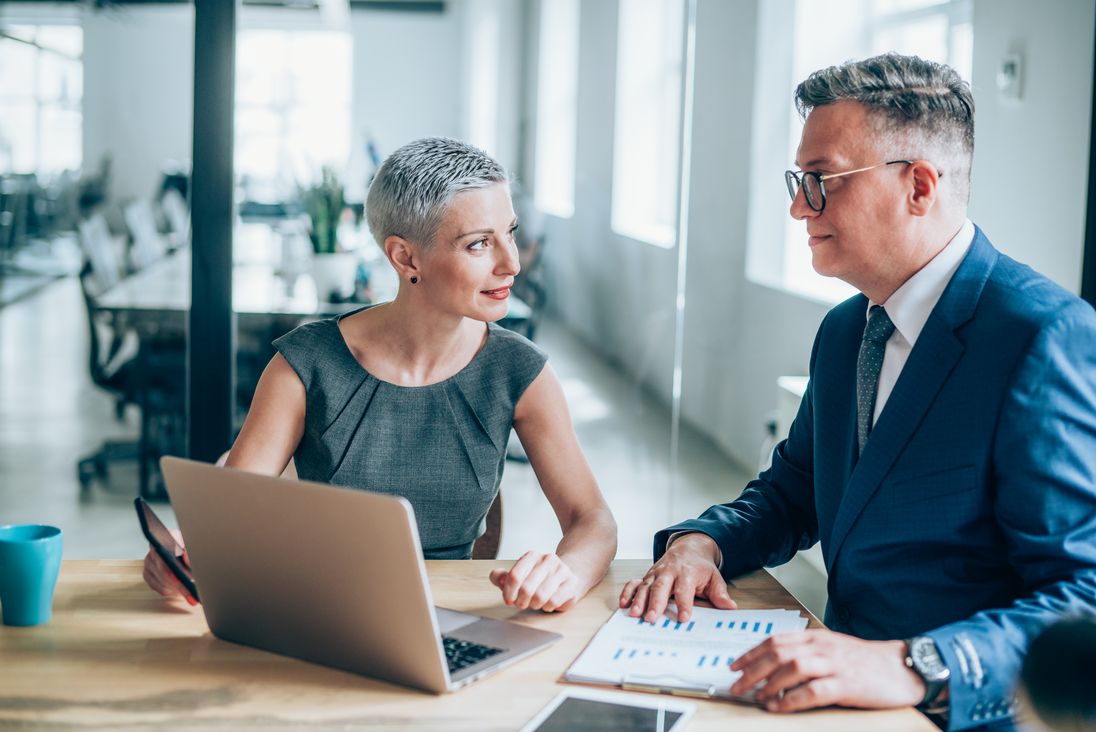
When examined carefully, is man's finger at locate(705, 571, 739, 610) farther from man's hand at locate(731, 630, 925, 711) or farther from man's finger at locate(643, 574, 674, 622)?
man's hand at locate(731, 630, 925, 711)

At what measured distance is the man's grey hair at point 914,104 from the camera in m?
1.55

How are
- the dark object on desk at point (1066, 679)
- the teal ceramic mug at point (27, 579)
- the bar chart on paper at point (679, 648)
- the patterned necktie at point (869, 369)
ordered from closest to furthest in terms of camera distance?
Result: the dark object on desk at point (1066, 679) → the bar chart on paper at point (679, 648) → the teal ceramic mug at point (27, 579) → the patterned necktie at point (869, 369)

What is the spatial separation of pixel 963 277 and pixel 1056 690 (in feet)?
3.91

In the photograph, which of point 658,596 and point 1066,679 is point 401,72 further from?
point 1066,679

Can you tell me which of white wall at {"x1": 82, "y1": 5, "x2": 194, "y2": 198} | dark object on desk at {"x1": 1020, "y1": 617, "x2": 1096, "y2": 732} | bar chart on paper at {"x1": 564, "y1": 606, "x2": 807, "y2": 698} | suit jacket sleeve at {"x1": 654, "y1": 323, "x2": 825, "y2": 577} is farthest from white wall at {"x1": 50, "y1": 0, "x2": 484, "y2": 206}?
dark object on desk at {"x1": 1020, "y1": 617, "x2": 1096, "y2": 732}

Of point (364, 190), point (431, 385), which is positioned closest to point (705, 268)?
point (364, 190)

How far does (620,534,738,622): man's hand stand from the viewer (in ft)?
4.80

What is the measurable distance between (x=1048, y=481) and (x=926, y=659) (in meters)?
0.29

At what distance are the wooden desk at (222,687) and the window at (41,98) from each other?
8.95ft

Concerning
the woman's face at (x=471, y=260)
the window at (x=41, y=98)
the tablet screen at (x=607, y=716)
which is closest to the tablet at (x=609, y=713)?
the tablet screen at (x=607, y=716)

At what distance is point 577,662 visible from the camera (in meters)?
1.29

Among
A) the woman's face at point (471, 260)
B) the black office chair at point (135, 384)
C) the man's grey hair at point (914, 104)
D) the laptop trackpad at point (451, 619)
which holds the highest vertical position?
the man's grey hair at point (914, 104)

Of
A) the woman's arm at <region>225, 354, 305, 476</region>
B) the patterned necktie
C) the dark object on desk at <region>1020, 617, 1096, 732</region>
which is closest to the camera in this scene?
the dark object on desk at <region>1020, 617, 1096, 732</region>

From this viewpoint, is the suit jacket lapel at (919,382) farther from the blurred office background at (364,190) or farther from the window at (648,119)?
the window at (648,119)
